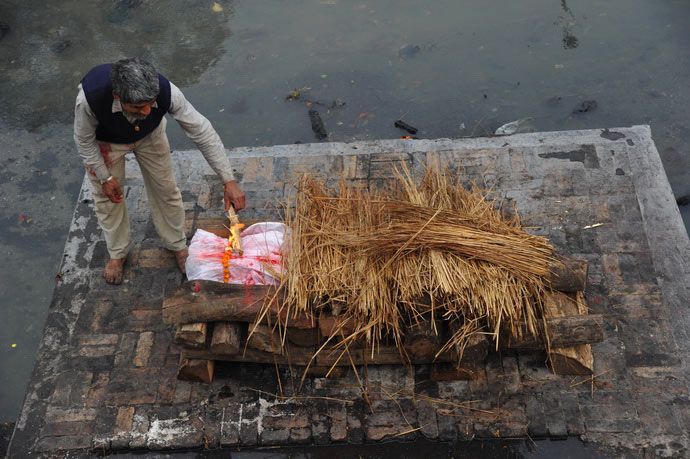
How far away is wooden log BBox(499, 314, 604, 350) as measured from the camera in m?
4.21

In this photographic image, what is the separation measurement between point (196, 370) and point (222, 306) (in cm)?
53

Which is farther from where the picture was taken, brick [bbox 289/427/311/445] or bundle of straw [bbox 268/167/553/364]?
brick [bbox 289/427/311/445]

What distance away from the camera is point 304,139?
689 centimetres

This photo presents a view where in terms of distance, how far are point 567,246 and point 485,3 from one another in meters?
4.15

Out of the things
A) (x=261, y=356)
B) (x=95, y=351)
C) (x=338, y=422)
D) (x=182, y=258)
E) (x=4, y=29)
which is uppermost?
(x=261, y=356)

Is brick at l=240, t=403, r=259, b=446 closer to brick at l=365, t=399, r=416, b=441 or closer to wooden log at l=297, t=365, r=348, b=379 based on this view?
wooden log at l=297, t=365, r=348, b=379

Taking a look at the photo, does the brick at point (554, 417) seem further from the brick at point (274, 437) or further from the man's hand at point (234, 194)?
the man's hand at point (234, 194)

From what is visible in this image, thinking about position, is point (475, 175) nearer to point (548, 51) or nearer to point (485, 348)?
point (485, 348)

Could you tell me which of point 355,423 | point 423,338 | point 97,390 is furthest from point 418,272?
point 97,390

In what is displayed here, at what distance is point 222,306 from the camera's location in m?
4.21

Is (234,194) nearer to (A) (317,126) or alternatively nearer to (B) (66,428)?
(B) (66,428)

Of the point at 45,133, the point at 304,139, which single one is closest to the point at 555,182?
the point at 304,139

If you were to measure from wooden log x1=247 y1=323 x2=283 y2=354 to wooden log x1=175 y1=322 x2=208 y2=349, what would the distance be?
0.89 ft

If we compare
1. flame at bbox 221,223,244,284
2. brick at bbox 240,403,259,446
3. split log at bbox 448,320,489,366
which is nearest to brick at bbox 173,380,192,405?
brick at bbox 240,403,259,446
